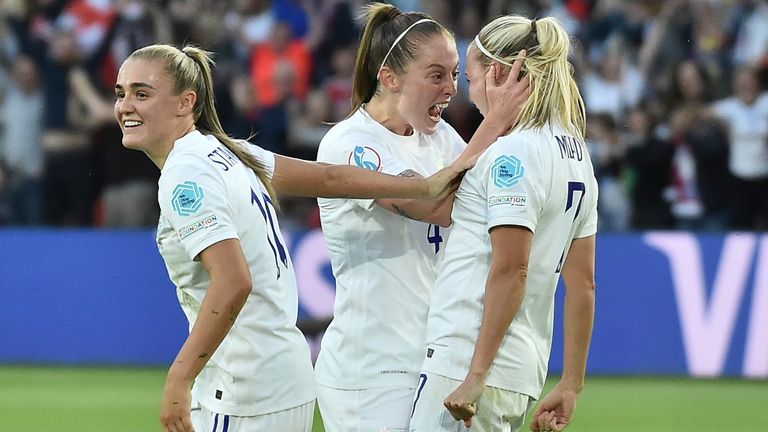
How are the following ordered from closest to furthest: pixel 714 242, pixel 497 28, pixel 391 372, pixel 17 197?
1. pixel 497 28
2. pixel 391 372
3. pixel 714 242
4. pixel 17 197

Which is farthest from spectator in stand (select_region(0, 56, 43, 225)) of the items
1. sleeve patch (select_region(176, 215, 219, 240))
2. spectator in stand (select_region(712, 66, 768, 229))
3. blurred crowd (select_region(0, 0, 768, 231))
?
sleeve patch (select_region(176, 215, 219, 240))

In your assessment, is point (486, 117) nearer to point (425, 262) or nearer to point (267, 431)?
point (425, 262)

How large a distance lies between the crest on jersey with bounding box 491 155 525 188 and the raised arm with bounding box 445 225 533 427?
144 mm

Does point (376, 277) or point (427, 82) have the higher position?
point (427, 82)

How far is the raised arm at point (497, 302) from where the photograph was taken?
4.14 m

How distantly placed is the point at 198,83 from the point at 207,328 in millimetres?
942

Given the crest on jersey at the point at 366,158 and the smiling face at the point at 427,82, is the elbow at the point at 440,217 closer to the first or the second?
the crest on jersey at the point at 366,158

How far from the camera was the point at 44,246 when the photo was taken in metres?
12.0

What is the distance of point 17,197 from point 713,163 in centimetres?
707

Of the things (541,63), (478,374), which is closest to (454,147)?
(541,63)

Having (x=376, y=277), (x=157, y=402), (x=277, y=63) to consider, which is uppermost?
(x=277, y=63)

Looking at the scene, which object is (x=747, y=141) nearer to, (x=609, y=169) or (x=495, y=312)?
(x=609, y=169)

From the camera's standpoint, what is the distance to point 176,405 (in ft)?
12.7

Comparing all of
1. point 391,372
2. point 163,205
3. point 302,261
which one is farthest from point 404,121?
point 302,261
